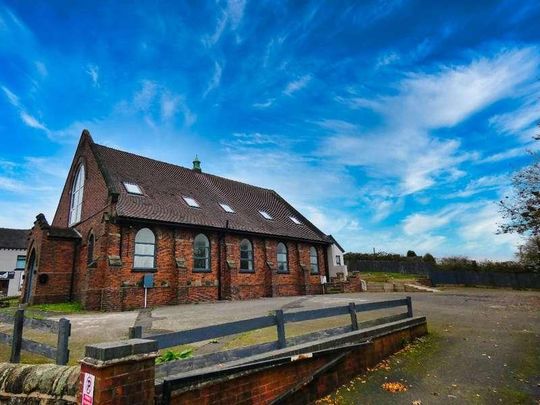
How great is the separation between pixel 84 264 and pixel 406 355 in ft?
49.9

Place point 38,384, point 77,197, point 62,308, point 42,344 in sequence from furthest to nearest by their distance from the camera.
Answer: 1. point 77,197
2. point 62,308
3. point 42,344
4. point 38,384

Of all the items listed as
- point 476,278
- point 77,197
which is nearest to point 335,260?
point 476,278

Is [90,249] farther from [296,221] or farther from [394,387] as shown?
[394,387]

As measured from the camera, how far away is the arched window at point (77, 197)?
66.1 ft

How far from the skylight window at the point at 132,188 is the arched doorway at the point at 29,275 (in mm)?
5844

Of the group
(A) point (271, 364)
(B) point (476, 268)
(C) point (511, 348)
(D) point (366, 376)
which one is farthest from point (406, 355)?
(B) point (476, 268)

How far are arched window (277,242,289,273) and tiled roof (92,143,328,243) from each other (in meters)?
0.95

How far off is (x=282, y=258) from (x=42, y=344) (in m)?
19.1

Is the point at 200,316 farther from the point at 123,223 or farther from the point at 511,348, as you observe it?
the point at 511,348

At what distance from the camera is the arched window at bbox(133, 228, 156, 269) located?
52.9 ft

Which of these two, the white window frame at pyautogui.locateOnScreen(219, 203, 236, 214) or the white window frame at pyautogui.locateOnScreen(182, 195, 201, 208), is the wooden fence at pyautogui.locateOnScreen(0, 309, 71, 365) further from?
the white window frame at pyautogui.locateOnScreen(219, 203, 236, 214)

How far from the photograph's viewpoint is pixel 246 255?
21.1 metres

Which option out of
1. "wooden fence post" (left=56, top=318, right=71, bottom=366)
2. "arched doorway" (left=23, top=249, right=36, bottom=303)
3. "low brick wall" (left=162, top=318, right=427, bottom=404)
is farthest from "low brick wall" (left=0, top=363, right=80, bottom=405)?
"arched doorway" (left=23, top=249, right=36, bottom=303)

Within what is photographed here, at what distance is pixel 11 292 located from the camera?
3259 centimetres
